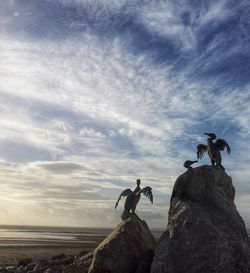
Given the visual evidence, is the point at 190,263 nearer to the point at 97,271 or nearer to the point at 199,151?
the point at 97,271

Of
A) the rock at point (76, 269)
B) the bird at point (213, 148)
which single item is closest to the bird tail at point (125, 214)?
the rock at point (76, 269)

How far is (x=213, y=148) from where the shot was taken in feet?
66.8

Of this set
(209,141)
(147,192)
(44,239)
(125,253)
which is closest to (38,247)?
(44,239)

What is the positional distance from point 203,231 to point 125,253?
→ 3732mm

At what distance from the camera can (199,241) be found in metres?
16.4

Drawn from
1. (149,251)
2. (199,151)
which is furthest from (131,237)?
(199,151)

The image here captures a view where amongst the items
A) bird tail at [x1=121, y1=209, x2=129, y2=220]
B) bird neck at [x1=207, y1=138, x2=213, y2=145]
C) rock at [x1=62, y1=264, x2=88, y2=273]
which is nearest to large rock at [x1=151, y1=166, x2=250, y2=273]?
bird neck at [x1=207, y1=138, x2=213, y2=145]

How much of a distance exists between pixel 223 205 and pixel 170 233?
2852mm

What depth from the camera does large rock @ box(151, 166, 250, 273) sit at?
16000mm

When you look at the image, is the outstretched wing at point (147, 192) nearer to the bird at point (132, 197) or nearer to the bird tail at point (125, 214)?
the bird at point (132, 197)

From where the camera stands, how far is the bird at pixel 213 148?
797 inches

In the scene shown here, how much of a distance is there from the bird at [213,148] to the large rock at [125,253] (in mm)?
4841

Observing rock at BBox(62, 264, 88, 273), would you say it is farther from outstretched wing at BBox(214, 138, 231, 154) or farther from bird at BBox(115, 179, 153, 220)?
outstretched wing at BBox(214, 138, 231, 154)

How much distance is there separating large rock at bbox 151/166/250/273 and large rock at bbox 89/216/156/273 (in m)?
1.47
